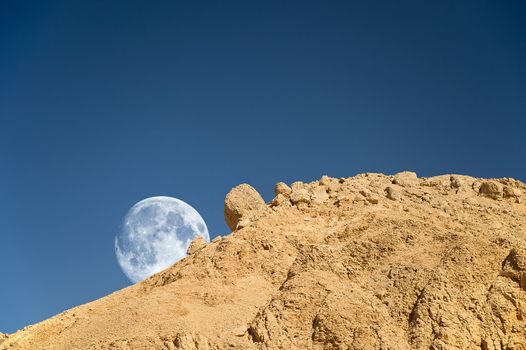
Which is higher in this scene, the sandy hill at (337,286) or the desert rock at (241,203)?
the desert rock at (241,203)

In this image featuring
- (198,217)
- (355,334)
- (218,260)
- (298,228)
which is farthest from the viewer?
(198,217)

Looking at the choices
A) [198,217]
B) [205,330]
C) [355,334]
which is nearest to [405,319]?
[355,334]

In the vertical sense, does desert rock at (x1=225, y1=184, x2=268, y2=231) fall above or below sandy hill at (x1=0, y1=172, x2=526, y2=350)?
above

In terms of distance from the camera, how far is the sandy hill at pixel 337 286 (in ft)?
32.0

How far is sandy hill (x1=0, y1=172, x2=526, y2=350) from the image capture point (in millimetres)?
9758

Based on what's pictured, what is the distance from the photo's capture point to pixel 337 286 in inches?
420

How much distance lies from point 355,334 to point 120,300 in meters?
5.64

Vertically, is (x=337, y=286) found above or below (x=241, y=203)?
below

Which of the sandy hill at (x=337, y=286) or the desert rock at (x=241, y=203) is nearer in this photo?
the sandy hill at (x=337, y=286)

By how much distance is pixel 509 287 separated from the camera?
34.5 ft

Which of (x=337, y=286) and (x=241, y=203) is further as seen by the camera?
(x=241, y=203)

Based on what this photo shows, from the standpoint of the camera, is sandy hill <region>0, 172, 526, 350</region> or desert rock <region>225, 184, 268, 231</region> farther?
desert rock <region>225, 184, 268, 231</region>

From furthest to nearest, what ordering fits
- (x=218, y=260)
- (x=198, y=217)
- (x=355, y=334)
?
(x=198, y=217)
(x=218, y=260)
(x=355, y=334)

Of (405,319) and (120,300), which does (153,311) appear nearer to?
(120,300)
